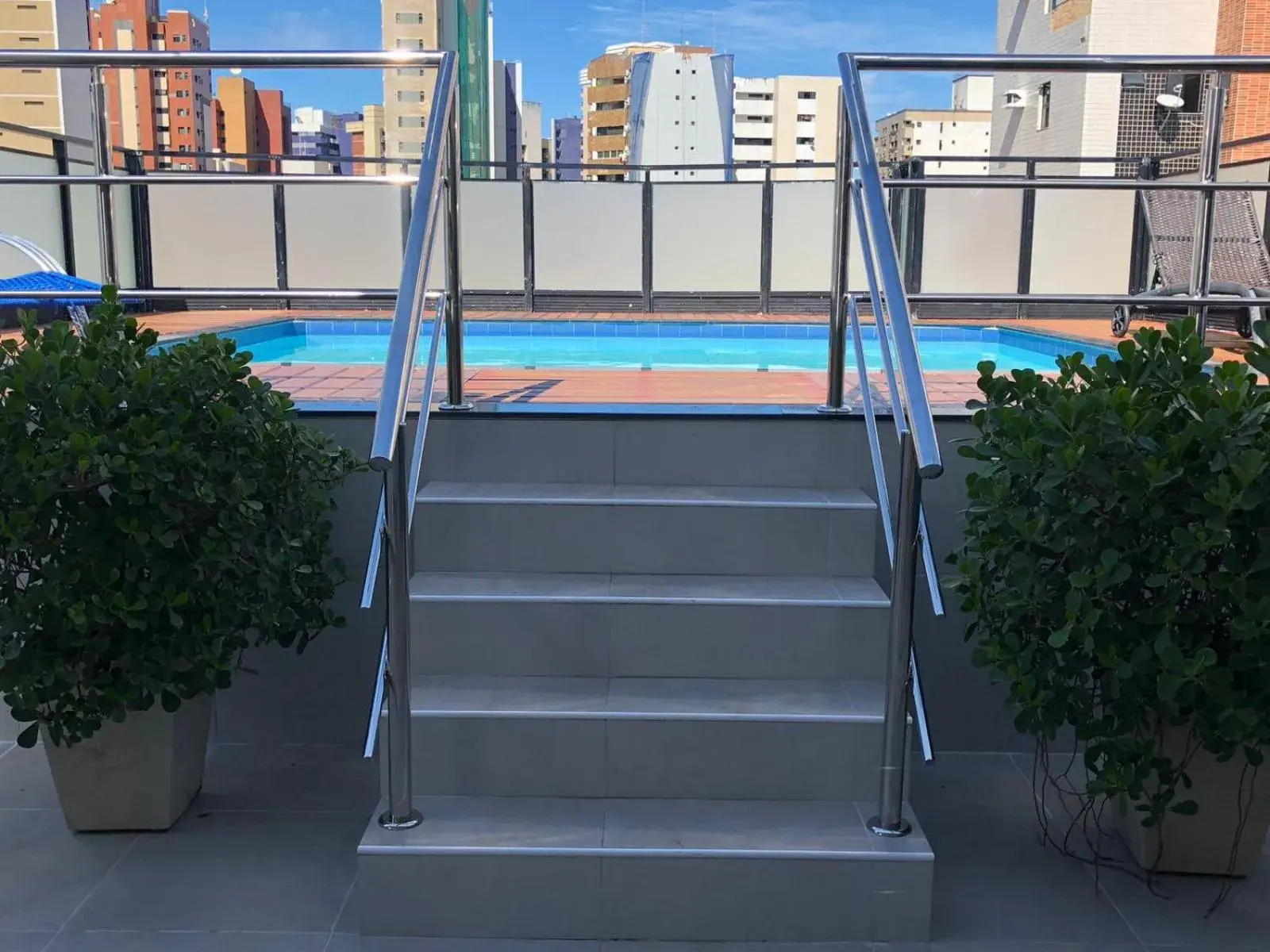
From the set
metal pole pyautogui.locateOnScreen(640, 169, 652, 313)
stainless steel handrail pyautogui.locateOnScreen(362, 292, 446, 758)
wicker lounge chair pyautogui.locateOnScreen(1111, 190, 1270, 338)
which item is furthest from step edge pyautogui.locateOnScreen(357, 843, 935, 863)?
metal pole pyautogui.locateOnScreen(640, 169, 652, 313)

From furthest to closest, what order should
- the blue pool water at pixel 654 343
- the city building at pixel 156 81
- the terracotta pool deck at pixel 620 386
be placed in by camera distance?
the city building at pixel 156 81 → the blue pool water at pixel 654 343 → the terracotta pool deck at pixel 620 386

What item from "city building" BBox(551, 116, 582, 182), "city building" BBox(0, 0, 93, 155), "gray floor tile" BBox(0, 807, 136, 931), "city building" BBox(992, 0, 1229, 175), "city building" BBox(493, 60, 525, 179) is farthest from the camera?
"city building" BBox(551, 116, 582, 182)

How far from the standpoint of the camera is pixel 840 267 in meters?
3.09

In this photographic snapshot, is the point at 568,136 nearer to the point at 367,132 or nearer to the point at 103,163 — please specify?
the point at 367,132

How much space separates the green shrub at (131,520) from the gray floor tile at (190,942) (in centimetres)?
43

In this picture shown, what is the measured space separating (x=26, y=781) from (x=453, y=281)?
1.66 m

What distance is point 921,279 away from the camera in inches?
390

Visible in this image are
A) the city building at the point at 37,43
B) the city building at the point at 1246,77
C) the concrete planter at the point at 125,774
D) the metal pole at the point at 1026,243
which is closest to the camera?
the concrete planter at the point at 125,774

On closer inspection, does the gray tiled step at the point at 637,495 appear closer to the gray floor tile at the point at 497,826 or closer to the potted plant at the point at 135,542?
the potted plant at the point at 135,542

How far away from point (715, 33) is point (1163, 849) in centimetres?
7731

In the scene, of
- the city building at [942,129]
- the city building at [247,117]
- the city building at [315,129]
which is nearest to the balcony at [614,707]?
the city building at [247,117]

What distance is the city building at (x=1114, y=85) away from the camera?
2236 cm

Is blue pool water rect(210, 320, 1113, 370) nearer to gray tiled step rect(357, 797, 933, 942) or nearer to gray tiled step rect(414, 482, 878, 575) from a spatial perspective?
gray tiled step rect(414, 482, 878, 575)

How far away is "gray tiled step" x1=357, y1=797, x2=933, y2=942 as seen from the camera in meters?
2.21
